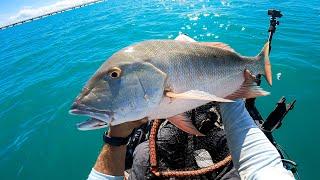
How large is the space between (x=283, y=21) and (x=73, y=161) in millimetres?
12958

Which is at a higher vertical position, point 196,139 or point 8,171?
point 196,139

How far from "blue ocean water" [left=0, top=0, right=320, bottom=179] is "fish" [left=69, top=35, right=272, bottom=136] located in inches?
202

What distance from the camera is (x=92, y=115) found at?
2020 mm

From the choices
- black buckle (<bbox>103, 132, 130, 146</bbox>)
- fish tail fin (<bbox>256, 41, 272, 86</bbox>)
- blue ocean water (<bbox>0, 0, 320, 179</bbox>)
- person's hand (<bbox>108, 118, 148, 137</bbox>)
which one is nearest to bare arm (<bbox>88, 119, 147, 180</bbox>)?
black buckle (<bbox>103, 132, 130, 146</bbox>)

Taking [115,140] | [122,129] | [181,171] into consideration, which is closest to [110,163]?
[115,140]

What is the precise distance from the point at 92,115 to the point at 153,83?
0.47 meters

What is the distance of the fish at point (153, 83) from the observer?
81.0 inches

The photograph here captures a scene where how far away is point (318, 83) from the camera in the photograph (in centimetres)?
925

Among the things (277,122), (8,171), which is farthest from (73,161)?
(277,122)

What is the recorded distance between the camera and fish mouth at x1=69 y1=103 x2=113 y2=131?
6.59 feet

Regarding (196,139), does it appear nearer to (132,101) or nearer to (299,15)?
(132,101)

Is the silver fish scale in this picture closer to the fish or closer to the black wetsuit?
the fish

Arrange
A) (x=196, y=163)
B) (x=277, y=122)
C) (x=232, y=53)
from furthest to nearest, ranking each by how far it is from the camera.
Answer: (x=277, y=122), (x=196, y=163), (x=232, y=53)

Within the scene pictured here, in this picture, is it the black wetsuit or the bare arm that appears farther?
the black wetsuit
